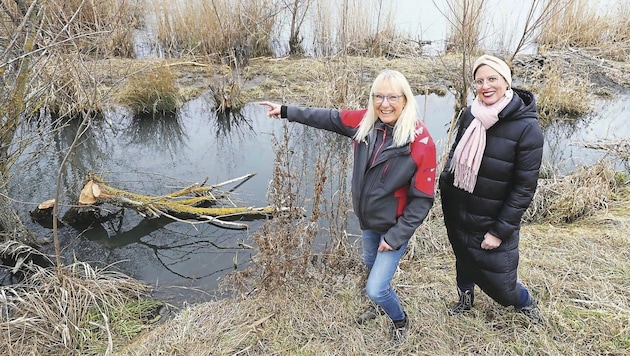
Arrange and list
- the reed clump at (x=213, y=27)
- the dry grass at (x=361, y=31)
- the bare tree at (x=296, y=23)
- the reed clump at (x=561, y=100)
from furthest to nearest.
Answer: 1. the bare tree at (x=296, y=23)
2. the reed clump at (x=213, y=27)
3. the dry grass at (x=361, y=31)
4. the reed clump at (x=561, y=100)

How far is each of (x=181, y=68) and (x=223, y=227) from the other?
5.06 m

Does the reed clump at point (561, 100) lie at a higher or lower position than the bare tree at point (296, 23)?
lower

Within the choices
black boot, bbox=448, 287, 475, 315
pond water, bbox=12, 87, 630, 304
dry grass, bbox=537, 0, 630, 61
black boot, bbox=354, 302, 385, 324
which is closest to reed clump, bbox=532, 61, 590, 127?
pond water, bbox=12, 87, 630, 304

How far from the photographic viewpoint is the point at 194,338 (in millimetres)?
2375

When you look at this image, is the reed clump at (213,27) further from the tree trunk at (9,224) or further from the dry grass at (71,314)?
the dry grass at (71,314)

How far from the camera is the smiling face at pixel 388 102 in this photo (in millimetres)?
1810

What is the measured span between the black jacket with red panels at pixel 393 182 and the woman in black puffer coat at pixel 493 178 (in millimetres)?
182

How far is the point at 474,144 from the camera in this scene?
5.85 ft

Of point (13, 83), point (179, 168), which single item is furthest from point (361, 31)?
point (13, 83)

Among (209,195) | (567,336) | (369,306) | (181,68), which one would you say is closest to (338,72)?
(209,195)

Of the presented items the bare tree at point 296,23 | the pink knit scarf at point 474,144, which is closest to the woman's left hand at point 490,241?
the pink knit scarf at point 474,144

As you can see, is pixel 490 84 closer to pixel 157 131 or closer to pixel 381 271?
pixel 381 271

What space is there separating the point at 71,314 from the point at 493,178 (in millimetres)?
2566

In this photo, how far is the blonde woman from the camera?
1.81 meters
